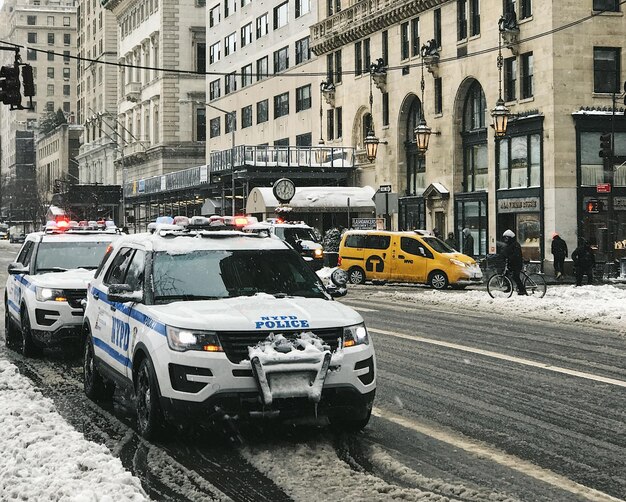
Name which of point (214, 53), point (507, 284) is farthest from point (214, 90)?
point (507, 284)

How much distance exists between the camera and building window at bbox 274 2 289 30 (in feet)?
209

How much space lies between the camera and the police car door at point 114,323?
8.51 m

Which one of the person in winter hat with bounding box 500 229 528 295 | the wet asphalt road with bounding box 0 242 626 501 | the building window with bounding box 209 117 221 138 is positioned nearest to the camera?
the wet asphalt road with bounding box 0 242 626 501

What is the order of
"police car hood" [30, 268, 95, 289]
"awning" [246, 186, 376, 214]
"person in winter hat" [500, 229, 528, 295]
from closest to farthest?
1. "police car hood" [30, 268, 95, 289]
2. "person in winter hat" [500, 229, 528, 295]
3. "awning" [246, 186, 376, 214]

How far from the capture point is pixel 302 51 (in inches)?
2413

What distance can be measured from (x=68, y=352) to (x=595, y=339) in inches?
326

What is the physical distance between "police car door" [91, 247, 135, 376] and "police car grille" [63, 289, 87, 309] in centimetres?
272

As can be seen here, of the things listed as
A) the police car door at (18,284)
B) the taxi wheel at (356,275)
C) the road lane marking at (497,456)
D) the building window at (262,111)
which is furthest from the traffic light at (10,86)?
the building window at (262,111)

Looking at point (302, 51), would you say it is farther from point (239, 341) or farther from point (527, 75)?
point (239, 341)

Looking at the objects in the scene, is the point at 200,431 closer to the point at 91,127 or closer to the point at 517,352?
the point at 517,352

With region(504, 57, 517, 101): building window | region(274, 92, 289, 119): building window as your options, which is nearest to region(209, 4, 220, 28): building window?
region(274, 92, 289, 119): building window

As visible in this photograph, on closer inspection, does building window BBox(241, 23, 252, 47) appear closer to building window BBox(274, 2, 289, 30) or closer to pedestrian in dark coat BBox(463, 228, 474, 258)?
building window BBox(274, 2, 289, 30)

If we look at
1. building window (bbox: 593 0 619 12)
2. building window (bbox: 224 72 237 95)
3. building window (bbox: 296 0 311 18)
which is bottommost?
building window (bbox: 593 0 619 12)

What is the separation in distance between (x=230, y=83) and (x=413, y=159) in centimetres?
2822
